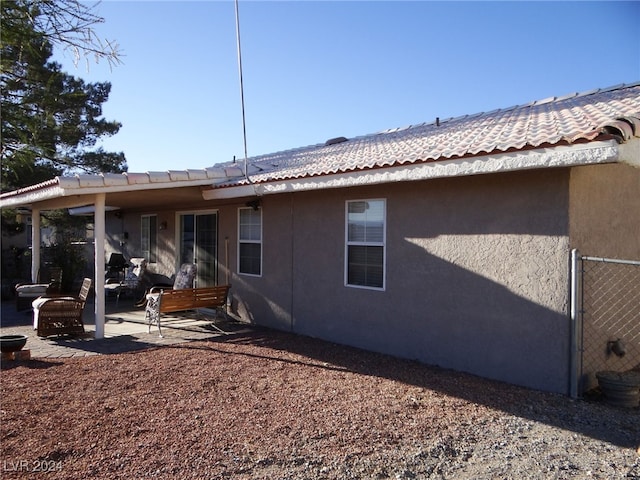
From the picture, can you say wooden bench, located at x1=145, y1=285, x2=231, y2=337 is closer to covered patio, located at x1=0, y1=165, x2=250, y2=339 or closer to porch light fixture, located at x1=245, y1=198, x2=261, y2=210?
covered patio, located at x1=0, y1=165, x2=250, y2=339

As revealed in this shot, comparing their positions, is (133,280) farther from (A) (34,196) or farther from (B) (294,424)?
(B) (294,424)

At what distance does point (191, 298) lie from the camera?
9133 millimetres

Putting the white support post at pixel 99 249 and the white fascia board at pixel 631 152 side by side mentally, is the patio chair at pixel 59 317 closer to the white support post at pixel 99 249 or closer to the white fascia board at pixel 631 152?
the white support post at pixel 99 249

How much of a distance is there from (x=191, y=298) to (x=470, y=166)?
18.4 ft

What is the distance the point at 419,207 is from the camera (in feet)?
23.5

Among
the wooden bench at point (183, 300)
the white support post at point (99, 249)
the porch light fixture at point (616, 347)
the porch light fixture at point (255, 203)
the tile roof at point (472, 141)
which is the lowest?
the porch light fixture at point (616, 347)

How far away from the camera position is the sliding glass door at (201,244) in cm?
1155

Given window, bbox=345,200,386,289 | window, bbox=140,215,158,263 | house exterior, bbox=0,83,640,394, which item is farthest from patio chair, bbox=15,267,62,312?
window, bbox=345,200,386,289

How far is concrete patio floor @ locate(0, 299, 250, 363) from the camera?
309 inches

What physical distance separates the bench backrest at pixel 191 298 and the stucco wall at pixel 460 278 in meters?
1.72

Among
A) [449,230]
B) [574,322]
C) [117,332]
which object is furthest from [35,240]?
[574,322]

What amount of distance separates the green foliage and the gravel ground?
4071mm

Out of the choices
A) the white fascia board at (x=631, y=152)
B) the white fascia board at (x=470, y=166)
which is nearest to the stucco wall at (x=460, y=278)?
the white fascia board at (x=470, y=166)

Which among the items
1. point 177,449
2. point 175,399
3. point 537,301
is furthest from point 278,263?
point 177,449
